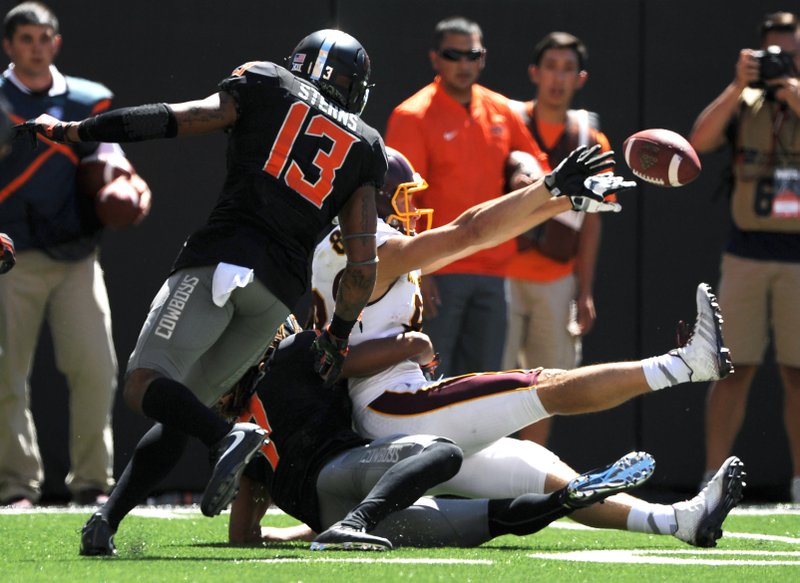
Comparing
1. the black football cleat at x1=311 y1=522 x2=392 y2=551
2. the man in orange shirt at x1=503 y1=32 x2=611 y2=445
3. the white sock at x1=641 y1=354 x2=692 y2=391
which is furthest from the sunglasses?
the black football cleat at x1=311 y1=522 x2=392 y2=551

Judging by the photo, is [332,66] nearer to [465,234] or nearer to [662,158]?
[465,234]

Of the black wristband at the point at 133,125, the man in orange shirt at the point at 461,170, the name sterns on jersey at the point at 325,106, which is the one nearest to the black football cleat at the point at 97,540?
the black wristband at the point at 133,125

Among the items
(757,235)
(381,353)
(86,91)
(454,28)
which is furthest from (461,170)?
(381,353)

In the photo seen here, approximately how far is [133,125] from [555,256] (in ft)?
10.1

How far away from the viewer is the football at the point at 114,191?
6.82m

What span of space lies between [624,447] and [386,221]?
121 inches

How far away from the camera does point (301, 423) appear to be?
5.21 m

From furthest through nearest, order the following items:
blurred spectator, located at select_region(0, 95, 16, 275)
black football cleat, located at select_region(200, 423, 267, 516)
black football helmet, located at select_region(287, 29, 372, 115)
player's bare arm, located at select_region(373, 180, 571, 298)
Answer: player's bare arm, located at select_region(373, 180, 571, 298) → black football helmet, located at select_region(287, 29, 372, 115) → black football cleat, located at select_region(200, 423, 267, 516) → blurred spectator, located at select_region(0, 95, 16, 275)

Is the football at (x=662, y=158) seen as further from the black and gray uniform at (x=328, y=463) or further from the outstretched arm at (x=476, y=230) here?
the black and gray uniform at (x=328, y=463)

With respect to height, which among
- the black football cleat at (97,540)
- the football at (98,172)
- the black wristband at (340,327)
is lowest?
the black football cleat at (97,540)

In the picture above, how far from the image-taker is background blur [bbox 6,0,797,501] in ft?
25.4

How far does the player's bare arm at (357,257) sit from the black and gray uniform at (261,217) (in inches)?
1.9

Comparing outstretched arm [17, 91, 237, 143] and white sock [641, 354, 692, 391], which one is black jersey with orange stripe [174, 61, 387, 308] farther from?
white sock [641, 354, 692, 391]

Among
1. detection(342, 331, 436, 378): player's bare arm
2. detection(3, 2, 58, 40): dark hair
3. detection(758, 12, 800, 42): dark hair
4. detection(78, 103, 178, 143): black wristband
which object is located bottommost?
detection(342, 331, 436, 378): player's bare arm
